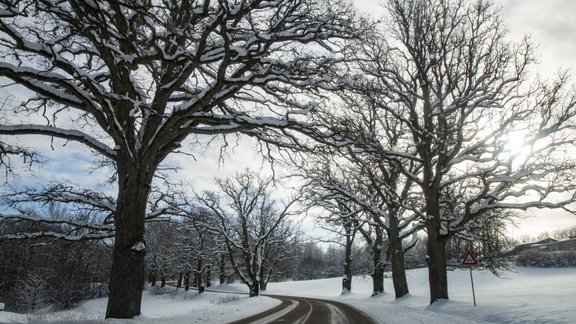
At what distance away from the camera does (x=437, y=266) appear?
48.9ft

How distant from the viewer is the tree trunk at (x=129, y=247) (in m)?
7.89

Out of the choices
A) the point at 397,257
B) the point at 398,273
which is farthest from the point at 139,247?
the point at 398,273

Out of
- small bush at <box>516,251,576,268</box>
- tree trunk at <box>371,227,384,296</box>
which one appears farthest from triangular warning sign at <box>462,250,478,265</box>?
small bush at <box>516,251,576,268</box>

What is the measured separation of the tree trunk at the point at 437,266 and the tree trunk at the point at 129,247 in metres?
11.4

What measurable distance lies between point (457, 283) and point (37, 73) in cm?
4544

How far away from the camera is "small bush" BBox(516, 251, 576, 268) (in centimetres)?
4469

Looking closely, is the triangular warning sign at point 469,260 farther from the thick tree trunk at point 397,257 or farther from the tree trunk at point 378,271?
the tree trunk at point 378,271

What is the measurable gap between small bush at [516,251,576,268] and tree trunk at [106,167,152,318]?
172 feet

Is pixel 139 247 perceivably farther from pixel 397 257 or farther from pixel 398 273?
pixel 398 273

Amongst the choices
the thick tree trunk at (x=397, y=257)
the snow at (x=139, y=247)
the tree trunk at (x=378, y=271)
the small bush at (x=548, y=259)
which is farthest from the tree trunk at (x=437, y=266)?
the small bush at (x=548, y=259)

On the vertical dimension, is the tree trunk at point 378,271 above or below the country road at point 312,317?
above

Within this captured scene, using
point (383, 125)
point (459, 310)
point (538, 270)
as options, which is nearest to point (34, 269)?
point (383, 125)

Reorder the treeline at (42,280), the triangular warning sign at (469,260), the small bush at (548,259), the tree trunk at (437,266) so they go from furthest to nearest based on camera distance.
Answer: the small bush at (548,259)
the treeline at (42,280)
the tree trunk at (437,266)
the triangular warning sign at (469,260)

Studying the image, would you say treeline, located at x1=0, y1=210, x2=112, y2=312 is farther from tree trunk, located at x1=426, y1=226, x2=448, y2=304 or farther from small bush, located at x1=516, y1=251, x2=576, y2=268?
A: small bush, located at x1=516, y1=251, x2=576, y2=268
